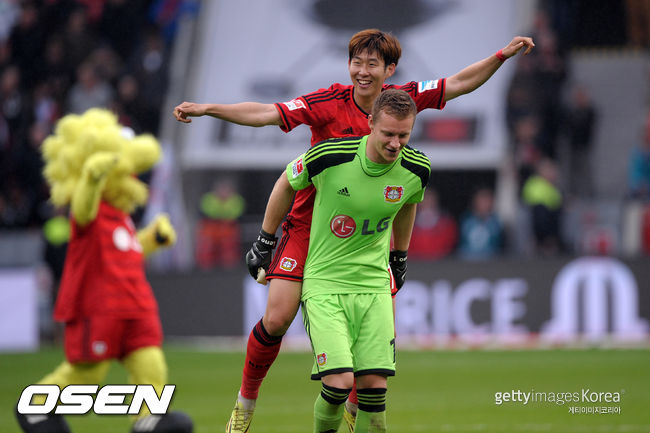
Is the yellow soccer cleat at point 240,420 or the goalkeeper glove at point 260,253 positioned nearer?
the goalkeeper glove at point 260,253

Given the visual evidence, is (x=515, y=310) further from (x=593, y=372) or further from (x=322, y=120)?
(x=322, y=120)

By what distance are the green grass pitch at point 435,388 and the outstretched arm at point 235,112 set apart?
9.95ft

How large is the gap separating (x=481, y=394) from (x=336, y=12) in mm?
13007

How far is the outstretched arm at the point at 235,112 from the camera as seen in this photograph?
6.32 metres

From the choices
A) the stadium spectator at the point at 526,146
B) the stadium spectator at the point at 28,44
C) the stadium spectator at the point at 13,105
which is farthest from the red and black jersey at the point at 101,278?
the stadium spectator at the point at 28,44

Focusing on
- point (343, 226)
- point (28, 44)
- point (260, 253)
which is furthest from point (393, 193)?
point (28, 44)

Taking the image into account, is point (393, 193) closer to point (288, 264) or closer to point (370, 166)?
point (370, 166)

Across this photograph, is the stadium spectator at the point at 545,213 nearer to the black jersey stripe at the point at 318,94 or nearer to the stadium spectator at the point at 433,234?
the stadium spectator at the point at 433,234

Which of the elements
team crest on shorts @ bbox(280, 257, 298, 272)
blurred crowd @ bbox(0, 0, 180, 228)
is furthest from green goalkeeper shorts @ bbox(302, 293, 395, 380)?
blurred crowd @ bbox(0, 0, 180, 228)

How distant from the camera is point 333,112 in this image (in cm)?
675

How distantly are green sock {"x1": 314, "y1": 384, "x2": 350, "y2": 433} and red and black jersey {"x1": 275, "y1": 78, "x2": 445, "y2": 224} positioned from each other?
1.13 meters

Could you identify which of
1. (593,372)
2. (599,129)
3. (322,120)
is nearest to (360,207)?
(322,120)

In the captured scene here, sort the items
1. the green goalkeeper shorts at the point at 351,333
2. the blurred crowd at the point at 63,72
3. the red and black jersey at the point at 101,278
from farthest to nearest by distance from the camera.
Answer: the blurred crowd at the point at 63,72 < the red and black jersey at the point at 101,278 < the green goalkeeper shorts at the point at 351,333

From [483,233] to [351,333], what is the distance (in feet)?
34.7
